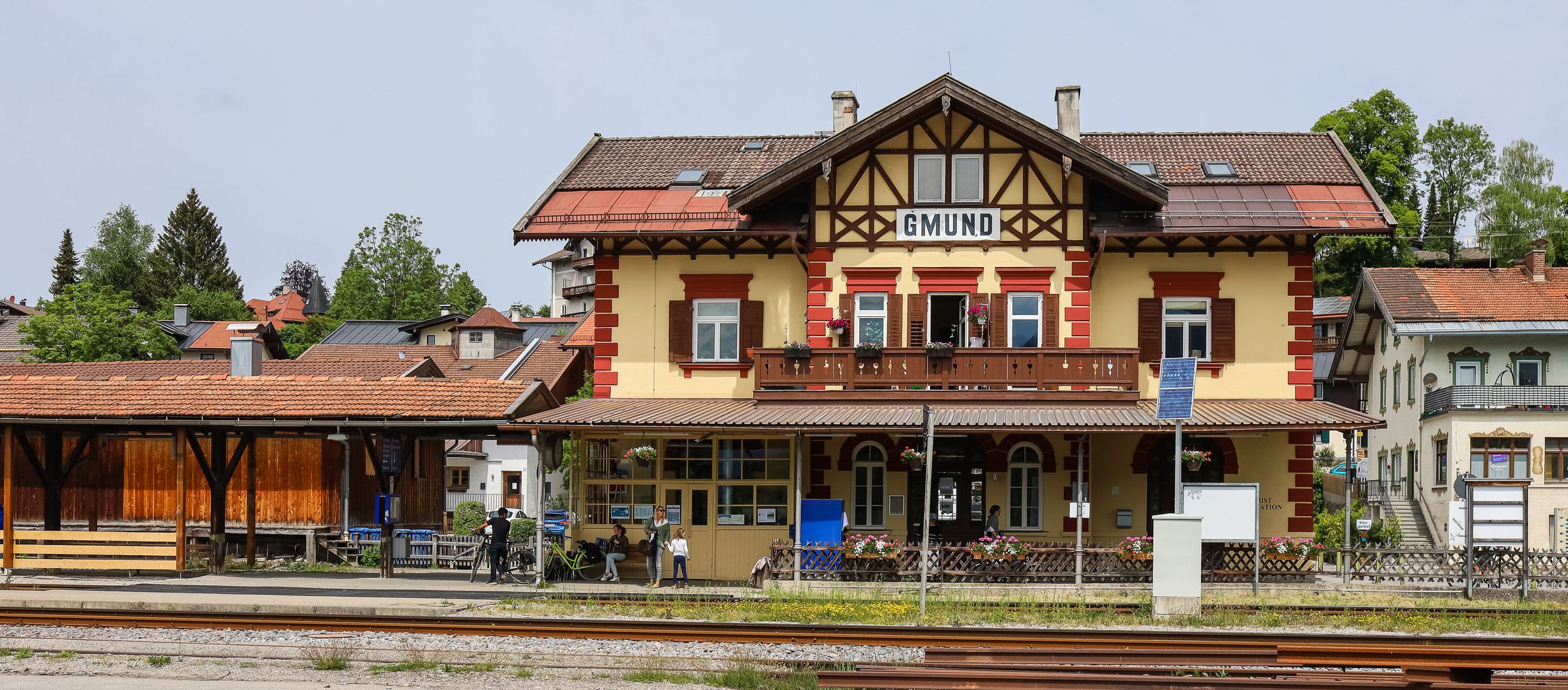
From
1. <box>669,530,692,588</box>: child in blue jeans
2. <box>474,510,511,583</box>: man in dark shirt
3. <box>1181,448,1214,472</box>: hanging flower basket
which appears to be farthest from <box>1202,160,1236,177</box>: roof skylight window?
<box>474,510,511,583</box>: man in dark shirt

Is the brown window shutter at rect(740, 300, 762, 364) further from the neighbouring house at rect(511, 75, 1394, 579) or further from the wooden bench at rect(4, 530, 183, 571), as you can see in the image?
the wooden bench at rect(4, 530, 183, 571)

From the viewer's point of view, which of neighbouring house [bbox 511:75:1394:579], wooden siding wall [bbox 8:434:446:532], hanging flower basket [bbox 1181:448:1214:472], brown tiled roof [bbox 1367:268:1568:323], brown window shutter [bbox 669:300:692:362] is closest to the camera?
hanging flower basket [bbox 1181:448:1214:472]

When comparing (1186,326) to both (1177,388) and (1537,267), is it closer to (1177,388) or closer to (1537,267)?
(1177,388)

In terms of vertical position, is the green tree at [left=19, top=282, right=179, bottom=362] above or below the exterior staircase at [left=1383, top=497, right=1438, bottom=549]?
above

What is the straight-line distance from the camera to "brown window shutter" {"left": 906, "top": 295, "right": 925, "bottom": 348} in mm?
26422

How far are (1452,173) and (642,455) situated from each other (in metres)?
55.7

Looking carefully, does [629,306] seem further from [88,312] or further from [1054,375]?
[88,312]

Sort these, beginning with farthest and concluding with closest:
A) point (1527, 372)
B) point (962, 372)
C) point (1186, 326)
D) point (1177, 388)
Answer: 1. point (1527, 372)
2. point (1186, 326)
3. point (962, 372)
4. point (1177, 388)

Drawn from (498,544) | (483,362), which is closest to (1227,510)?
(498,544)

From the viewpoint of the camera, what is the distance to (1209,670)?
42.2 feet

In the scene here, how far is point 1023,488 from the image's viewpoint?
86.5ft

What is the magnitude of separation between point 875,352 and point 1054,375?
323 cm

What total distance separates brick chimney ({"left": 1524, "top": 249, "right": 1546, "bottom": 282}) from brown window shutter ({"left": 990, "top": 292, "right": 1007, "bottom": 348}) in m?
24.3

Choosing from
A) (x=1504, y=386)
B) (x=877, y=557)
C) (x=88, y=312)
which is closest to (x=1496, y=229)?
(x=1504, y=386)
